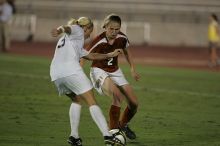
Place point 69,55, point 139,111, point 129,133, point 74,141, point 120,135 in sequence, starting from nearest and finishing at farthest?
1. point 69,55
2. point 74,141
3. point 120,135
4. point 129,133
5. point 139,111

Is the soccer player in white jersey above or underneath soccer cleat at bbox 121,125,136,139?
above

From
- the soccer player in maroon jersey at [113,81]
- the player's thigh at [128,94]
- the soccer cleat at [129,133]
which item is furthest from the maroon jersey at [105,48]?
the soccer cleat at [129,133]

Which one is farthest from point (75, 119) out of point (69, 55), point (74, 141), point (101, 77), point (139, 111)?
point (139, 111)

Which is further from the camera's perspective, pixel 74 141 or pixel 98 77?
pixel 98 77

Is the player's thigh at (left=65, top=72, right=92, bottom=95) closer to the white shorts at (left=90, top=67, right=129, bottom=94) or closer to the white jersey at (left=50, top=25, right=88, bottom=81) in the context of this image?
the white jersey at (left=50, top=25, right=88, bottom=81)

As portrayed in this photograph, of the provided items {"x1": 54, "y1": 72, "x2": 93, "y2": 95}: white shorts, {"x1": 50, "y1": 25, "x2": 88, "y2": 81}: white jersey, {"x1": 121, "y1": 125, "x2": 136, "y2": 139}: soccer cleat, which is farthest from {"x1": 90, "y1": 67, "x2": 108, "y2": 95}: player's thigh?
{"x1": 54, "y1": 72, "x2": 93, "y2": 95}: white shorts

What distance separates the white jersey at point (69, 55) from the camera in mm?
10195

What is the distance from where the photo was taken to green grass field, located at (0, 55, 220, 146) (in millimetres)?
11492

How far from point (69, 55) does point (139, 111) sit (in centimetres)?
542

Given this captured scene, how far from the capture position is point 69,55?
1024 centimetres

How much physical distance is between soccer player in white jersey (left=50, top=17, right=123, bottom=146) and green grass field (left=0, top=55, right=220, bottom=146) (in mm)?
894

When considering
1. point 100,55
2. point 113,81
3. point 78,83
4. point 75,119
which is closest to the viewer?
point 78,83

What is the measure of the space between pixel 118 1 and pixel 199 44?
19.5ft

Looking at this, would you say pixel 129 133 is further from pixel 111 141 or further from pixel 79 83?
pixel 79 83
